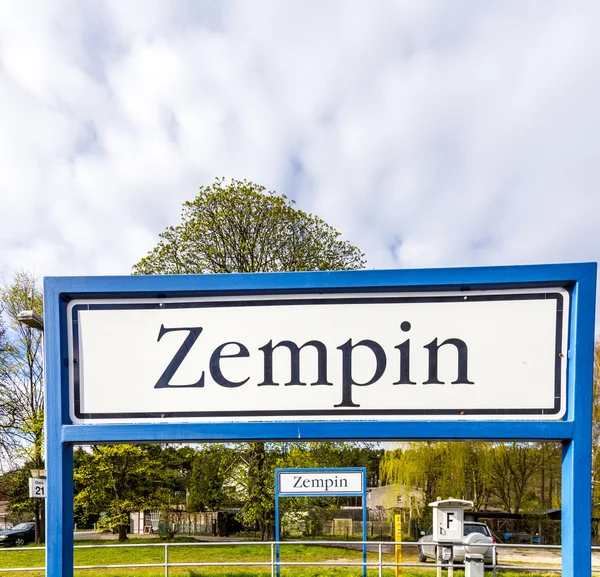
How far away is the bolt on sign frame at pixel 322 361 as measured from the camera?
174 cm

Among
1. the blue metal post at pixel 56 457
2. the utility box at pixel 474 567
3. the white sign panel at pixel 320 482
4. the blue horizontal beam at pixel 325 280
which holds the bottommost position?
the white sign panel at pixel 320 482

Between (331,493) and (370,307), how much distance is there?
820 centimetres

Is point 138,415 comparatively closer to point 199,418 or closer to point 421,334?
point 199,418

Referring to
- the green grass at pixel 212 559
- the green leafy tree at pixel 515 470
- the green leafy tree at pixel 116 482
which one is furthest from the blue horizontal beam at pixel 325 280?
the green leafy tree at pixel 515 470

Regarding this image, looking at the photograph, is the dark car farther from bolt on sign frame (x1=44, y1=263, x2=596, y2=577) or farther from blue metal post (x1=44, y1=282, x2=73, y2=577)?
bolt on sign frame (x1=44, y1=263, x2=596, y2=577)

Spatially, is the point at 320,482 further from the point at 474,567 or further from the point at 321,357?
the point at 321,357

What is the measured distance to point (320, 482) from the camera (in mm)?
9039

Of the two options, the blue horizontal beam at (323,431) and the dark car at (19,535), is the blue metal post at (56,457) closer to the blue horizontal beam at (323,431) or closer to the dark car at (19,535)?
the blue horizontal beam at (323,431)

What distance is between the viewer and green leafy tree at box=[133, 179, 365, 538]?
1510cm

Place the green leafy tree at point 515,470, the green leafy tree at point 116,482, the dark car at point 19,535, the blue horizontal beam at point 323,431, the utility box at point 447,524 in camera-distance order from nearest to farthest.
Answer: the blue horizontal beam at point 323,431 → the utility box at point 447,524 → the green leafy tree at point 116,482 → the dark car at point 19,535 → the green leafy tree at point 515,470

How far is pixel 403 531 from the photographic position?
864 inches

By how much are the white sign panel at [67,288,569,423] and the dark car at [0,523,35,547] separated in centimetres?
2410

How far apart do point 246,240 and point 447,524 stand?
11199 millimetres

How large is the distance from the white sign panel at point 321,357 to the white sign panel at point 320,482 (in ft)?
26.1
